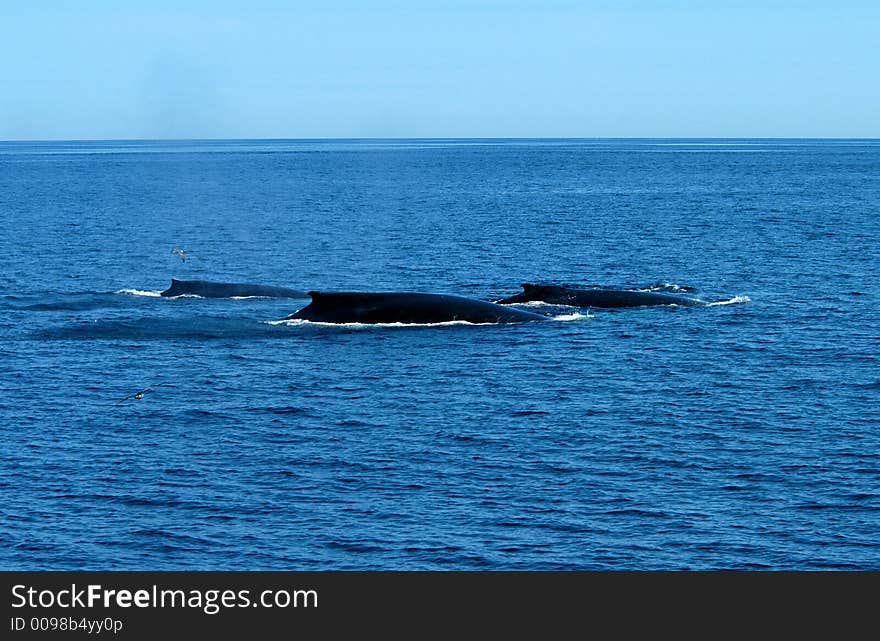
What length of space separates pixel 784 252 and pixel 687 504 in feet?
194

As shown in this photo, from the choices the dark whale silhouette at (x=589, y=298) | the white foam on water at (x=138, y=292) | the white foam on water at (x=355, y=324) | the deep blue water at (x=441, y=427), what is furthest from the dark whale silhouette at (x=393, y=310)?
the white foam on water at (x=138, y=292)

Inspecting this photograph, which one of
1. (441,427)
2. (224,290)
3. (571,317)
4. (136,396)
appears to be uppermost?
(224,290)

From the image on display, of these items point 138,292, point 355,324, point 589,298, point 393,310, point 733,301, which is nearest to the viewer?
point 355,324

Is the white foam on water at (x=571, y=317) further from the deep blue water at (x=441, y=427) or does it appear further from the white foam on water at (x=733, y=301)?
the white foam on water at (x=733, y=301)

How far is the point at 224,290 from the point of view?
193 feet

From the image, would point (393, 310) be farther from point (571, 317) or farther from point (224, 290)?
point (224, 290)

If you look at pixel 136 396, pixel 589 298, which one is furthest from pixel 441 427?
pixel 589 298

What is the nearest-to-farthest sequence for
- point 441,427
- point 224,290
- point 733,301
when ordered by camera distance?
point 441,427 → point 733,301 → point 224,290

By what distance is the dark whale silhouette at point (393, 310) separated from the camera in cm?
4981

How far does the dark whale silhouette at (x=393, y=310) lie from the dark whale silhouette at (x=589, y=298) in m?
4.24

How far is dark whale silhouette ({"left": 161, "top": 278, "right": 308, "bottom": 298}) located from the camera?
191 ft

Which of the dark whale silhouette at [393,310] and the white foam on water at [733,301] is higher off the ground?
the dark whale silhouette at [393,310]

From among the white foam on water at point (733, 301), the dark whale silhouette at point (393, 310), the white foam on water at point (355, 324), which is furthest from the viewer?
the white foam on water at point (733, 301)

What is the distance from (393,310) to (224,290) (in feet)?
40.2
